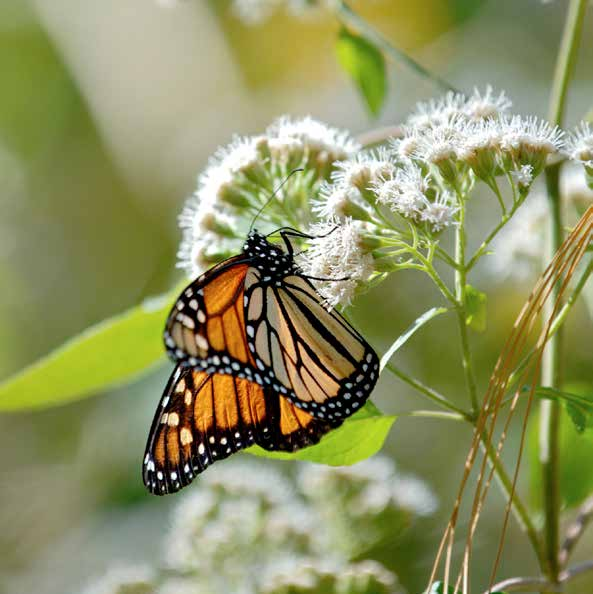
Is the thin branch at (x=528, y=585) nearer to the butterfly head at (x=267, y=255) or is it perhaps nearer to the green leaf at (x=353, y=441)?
the green leaf at (x=353, y=441)

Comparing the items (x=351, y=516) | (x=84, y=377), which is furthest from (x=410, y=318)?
(x=84, y=377)

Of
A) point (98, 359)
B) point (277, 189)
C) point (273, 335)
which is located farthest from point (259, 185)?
point (98, 359)

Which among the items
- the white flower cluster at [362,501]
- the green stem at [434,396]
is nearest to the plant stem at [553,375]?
the green stem at [434,396]

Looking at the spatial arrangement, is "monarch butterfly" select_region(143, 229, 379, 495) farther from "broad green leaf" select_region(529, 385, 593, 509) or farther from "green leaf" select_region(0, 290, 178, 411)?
"broad green leaf" select_region(529, 385, 593, 509)

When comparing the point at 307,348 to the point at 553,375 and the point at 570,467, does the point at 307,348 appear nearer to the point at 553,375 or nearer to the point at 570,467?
the point at 553,375

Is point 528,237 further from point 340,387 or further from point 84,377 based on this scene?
point 84,377

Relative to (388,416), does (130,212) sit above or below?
above
